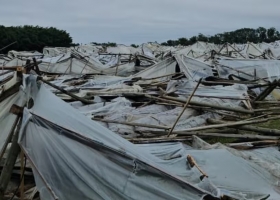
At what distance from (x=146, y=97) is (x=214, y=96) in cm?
156

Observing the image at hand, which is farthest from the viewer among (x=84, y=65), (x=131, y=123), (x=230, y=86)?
(x=84, y=65)

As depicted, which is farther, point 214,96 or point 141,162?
point 214,96

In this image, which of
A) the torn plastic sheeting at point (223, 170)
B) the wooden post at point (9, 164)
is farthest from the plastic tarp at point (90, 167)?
the torn plastic sheeting at point (223, 170)

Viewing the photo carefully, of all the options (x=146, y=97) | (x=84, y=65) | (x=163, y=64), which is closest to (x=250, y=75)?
(x=163, y=64)

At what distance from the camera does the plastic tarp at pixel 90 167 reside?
4.36m

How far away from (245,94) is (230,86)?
1.02 metres

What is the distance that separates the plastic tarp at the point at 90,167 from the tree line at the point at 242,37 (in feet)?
180

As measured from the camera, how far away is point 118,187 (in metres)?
4.47

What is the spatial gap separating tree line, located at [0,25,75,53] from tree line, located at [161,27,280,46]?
13286mm

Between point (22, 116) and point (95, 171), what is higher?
point (22, 116)

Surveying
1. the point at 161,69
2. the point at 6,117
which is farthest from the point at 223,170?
the point at 161,69

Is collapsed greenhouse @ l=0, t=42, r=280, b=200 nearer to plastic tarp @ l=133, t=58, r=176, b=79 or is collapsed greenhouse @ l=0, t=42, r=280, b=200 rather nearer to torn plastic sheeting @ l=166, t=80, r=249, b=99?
torn plastic sheeting @ l=166, t=80, r=249, b=99

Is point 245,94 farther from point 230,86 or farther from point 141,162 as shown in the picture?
point 141,162

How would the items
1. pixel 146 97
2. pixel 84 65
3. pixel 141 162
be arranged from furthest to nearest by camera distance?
pixel 84 65, pixel 146 97, pixel 141 162
